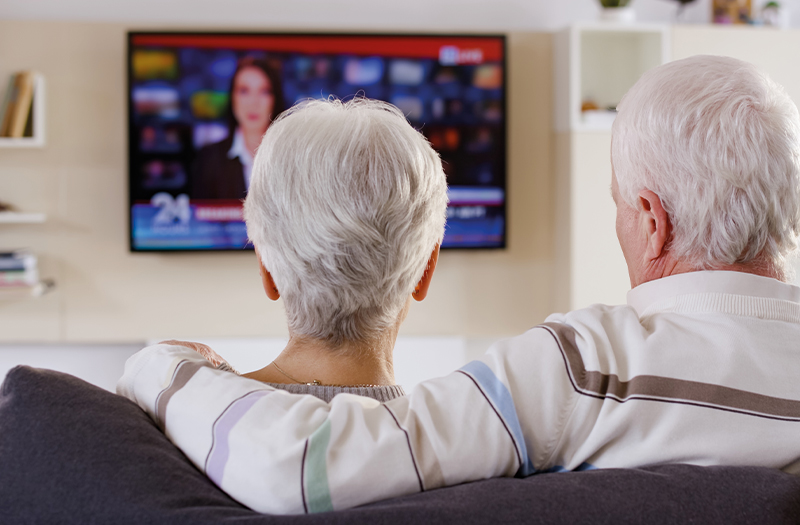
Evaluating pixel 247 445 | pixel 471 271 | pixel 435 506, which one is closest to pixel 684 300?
pixel 435 506

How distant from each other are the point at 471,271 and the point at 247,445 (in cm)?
269

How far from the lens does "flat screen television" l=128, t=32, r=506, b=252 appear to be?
3.08m

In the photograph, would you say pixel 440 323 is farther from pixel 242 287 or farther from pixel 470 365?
pixel 470 365

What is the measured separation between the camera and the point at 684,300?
93 centimetres

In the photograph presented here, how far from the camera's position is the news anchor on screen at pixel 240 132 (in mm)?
3102

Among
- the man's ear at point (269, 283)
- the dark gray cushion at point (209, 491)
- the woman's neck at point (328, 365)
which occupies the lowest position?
the dark gray cushion at point (209, 491)

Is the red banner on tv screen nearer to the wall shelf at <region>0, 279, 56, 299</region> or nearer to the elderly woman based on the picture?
the wall shelf at <region>0, 279, 56, 299</region>

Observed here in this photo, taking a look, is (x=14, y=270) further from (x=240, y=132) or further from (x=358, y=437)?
(x=358, y=437)

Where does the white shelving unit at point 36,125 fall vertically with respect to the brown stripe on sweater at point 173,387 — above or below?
above

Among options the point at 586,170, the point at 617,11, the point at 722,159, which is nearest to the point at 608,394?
the point at 722,159

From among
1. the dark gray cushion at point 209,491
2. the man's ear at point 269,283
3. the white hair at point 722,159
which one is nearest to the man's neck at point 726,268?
Answer: the white hair at point 722,159

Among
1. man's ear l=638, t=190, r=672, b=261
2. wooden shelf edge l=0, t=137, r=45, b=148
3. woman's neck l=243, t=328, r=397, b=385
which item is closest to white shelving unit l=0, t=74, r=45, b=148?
wooden shelf edge l=0, t=137, r=45, b=148

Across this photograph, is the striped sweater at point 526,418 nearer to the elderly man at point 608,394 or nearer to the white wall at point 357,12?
the elderly man at point 608,394

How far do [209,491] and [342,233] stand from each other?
38 centimetres
